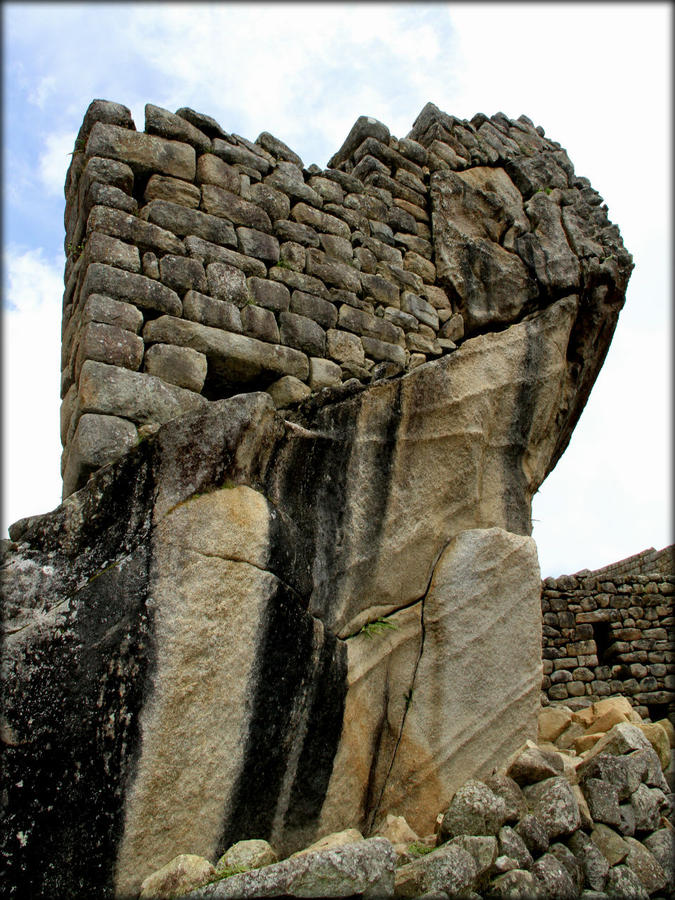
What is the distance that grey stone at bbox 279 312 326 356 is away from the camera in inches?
181

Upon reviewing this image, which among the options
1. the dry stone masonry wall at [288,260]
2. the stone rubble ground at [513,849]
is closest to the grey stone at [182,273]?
the dry stone masonry wall at [288,260]

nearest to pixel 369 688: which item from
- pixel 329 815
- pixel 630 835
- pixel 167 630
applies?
pixel 329 815

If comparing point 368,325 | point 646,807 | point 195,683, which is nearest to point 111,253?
point 368,325

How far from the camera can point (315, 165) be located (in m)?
5.37

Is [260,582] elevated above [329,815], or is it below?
above

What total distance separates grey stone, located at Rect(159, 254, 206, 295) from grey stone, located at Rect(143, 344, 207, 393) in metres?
0.39

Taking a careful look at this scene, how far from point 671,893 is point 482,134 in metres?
5.63

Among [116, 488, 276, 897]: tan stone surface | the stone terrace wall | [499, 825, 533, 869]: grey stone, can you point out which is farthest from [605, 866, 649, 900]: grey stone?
the stone terrace wall

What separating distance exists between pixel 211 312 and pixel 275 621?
181 centimetres

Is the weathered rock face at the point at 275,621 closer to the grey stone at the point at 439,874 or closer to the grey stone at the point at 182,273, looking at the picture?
the grey stone at the point at 182,273

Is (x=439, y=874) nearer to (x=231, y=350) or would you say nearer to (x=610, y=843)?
(x=610, y=843)

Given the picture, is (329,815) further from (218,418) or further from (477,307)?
(477,307)

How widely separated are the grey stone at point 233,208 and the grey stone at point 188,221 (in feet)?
0.15

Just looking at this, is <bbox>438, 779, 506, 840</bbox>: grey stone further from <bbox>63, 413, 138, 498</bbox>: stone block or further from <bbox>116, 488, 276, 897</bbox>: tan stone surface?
<bbox>63, 413, 138, 498</bbox>: stone block
